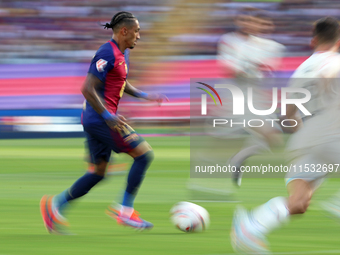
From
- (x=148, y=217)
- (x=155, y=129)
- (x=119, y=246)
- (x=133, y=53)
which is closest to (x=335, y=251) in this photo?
(x=119, y=246)

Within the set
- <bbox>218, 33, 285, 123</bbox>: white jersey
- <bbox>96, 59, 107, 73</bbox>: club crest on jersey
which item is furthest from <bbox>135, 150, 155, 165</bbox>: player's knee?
<bbox>218, 33, 285, 123</bbox>: white jersey

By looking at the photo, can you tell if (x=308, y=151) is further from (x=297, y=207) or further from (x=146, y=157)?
(x=146, y=157)

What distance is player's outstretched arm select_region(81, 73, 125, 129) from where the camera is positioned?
4504 millimetres

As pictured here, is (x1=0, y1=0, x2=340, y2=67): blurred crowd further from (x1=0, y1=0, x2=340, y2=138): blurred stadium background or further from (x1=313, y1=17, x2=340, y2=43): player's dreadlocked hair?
(x1=313, y1=17, x2=340, y2=43): player's dreadlocked hair

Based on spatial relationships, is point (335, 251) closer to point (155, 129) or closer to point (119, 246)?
point (119, 246)

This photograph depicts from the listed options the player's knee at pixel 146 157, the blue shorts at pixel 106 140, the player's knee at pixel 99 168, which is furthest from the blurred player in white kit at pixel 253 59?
the player's knee at pixel 99 168

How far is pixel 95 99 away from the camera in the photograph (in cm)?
450

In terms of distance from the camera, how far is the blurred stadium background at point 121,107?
15.6ft

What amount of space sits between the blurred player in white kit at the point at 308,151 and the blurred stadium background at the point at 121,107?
2.46 ft

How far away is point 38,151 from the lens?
35.3 ft

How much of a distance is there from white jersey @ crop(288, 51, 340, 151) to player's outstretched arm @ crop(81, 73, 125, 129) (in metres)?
1.46

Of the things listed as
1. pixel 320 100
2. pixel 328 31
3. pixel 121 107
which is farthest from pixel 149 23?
pixel 320 100

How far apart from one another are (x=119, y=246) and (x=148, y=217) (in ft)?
3.67

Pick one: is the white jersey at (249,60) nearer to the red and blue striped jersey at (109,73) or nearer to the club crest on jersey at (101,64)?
the red and blue striped jersey at (109,73)
